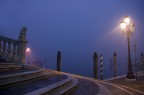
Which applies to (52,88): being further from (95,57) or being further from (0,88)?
(95,57)

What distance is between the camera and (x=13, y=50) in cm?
1112

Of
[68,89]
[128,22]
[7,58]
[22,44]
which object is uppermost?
[128,22]

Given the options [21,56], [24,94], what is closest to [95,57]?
[21,56]

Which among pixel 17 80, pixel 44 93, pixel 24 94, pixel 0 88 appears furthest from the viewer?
pixel 17 80

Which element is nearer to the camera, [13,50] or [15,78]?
[15,78]

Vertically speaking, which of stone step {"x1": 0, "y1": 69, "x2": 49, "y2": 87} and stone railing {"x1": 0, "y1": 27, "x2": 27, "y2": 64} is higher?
stone railing {"x1": 0, "y1": 27, "x2": 27, "y2": 64}

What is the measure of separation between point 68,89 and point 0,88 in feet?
7.51

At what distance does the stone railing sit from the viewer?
10.6 m

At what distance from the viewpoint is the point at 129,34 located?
15.8m

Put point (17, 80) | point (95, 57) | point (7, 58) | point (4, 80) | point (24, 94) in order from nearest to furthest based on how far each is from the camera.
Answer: point (24, 94) < point (4, 80) < point (17, 80) < point (7, 58) < point (95, 57)

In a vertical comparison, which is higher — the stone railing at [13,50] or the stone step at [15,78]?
the stone railing at [13,50]

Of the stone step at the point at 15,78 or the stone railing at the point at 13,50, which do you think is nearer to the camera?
the stone step at the point at 15,78

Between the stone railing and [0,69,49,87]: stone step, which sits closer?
[0,69,49,87]: stone step

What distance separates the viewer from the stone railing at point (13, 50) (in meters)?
10.6
